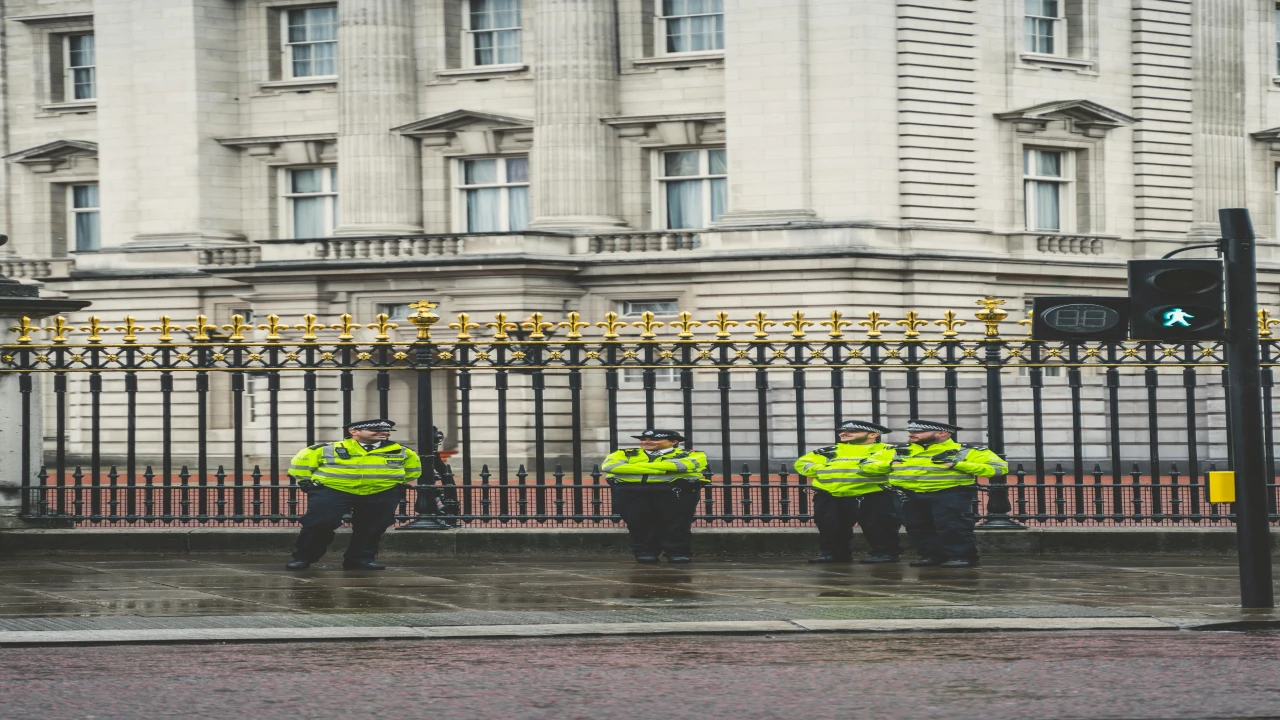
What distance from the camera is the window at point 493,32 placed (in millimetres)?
50094

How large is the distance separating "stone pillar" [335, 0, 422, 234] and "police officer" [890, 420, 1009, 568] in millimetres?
32429

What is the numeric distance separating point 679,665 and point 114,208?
1680 inches

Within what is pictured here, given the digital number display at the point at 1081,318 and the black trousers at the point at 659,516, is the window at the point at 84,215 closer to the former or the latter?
the black trousers at the point at 659,516

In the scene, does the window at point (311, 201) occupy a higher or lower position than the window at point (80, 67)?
lower

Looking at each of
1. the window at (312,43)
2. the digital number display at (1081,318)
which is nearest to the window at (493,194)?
the window at (312,43)

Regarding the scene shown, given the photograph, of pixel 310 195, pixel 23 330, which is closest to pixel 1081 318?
pixel 23 330

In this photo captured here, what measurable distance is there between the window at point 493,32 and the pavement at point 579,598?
105 ft

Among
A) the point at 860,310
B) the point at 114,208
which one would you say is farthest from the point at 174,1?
the point at 860,310

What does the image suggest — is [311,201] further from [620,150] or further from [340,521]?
[340,521]

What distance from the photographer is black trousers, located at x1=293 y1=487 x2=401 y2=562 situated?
18297 mm

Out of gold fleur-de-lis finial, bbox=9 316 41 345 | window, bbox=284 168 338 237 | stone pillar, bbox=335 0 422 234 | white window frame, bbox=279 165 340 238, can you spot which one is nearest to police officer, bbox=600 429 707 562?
gold fleur-de-lis finial, bbox=9 316 41 345

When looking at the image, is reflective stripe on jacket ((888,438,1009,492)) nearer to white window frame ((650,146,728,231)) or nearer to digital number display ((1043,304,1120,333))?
digital number display ((1043,304,1120,333))

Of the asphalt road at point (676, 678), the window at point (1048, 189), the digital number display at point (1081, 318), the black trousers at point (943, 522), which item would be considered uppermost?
the window at point (1048, 189)

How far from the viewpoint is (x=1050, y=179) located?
162 ft
